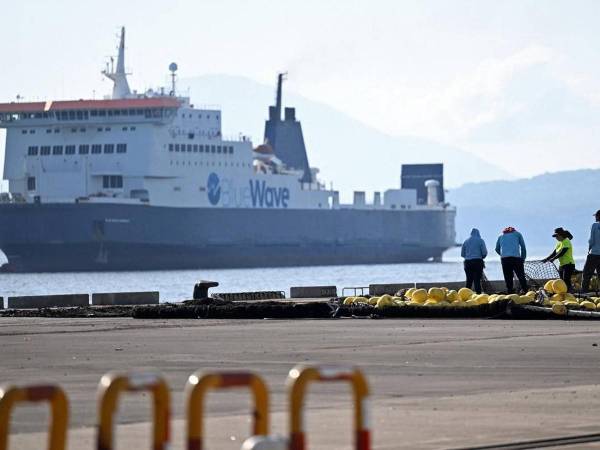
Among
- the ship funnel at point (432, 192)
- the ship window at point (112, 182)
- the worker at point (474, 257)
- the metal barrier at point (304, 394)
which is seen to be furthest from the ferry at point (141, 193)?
the metal barrier at point (304, 394)

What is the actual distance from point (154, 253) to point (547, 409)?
94.3 metres

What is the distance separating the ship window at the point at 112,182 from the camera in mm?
104750

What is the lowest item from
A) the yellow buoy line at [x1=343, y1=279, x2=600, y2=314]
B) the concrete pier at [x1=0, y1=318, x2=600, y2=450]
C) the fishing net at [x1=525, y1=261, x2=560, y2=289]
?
the concrete pier at [x1=0, y1=318, x2=600, y2=450]

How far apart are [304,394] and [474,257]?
18.4m

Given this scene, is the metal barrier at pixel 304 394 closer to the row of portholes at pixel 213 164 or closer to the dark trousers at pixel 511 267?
the dark trousers at pixel 511 267

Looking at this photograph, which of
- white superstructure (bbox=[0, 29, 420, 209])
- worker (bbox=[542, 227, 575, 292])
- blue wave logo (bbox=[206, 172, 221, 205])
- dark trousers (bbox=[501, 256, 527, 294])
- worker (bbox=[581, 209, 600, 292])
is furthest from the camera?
blue wave logo (bbox=[206, 172, 221, 205])

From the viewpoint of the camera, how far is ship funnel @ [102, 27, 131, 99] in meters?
107

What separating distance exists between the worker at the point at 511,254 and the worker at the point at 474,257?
81 cm

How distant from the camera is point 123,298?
28.2m

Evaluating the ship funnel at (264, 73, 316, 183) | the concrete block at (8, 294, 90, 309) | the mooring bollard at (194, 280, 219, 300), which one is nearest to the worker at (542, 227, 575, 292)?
the mooring bollard at (194, 280, 219, 300)

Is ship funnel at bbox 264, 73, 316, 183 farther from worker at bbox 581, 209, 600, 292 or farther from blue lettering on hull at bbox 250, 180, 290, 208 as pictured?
worker at bbox 581, 209, 600, 292

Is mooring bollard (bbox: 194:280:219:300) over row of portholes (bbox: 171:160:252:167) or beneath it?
beneath

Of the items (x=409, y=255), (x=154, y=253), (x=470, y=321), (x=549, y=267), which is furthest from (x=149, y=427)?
(x=409, y=255)

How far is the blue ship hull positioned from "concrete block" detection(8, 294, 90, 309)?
7207 cm
